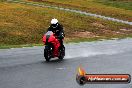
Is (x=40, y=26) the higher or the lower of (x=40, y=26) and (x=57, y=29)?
the lower

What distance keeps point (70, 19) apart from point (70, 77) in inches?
1851

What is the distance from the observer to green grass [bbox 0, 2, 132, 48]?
147 feet

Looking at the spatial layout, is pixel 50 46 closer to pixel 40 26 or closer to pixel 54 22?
pixel 54 22

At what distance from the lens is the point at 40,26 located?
2119 inches

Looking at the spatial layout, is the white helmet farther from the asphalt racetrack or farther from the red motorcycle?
the asphalt racetrack

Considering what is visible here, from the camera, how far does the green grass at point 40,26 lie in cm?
4484

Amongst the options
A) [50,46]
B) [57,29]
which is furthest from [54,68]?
[57,29]

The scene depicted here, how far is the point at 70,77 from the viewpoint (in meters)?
15.6

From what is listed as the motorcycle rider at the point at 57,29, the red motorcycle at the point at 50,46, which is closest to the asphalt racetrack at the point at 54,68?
the red motorcycle at the point at 50,46

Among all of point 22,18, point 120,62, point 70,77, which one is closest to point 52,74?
point 70,77

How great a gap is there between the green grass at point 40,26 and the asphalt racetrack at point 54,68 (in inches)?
721

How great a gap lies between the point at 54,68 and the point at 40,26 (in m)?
36.2

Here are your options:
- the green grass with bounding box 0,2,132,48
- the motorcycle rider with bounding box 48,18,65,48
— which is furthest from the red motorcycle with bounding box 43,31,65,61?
the green grass with bounding box 0,2,132,48

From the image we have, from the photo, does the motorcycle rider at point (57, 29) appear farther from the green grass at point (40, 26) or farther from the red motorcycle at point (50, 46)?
the green grass at point (40, 26)
